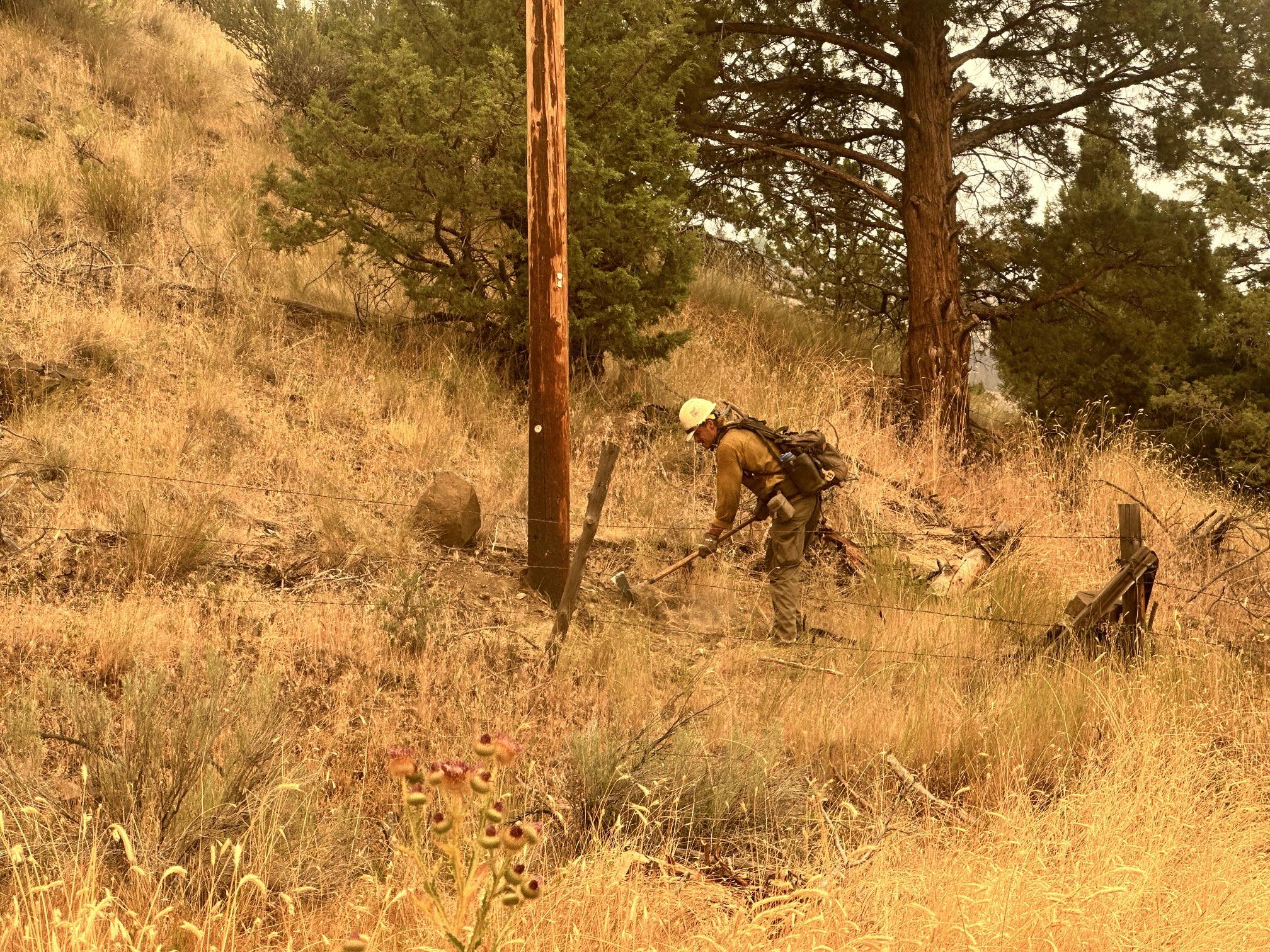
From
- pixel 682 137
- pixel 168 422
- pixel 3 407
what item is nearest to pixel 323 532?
pixel 168 422

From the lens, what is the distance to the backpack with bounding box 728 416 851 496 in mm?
7617

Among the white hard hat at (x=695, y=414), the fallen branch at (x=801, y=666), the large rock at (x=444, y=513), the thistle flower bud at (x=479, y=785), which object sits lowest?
the fallen branch at (x=801, y=666)

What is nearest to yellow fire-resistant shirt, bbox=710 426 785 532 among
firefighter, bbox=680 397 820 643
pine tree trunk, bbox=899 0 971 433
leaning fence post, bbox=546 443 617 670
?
firefighter, bbox=680 397 820 643

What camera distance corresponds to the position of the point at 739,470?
296 inches

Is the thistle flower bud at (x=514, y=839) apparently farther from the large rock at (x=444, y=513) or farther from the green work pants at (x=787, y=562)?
the large rock at (x=444, y=513)

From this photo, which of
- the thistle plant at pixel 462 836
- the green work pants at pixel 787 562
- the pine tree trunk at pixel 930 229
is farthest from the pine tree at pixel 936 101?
the thistle plant at pixel 462 836

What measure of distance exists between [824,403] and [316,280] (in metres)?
5.35

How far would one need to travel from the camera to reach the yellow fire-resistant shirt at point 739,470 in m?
7.46

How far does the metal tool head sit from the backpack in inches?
48.4

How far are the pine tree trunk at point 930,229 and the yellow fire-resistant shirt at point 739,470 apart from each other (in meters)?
5.05

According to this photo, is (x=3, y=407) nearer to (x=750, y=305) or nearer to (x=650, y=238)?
(x=650, y=238)

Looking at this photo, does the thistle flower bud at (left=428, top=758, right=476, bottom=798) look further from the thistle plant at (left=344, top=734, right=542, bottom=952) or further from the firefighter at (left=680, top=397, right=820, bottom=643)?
the firefighter at (left=680, top=397, right=820, bottom=643)

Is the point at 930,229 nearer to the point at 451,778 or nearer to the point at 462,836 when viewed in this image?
the point at 462,836

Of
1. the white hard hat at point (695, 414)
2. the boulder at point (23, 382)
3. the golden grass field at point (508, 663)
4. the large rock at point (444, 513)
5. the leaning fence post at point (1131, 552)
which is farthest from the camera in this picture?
the boulder at point (23, 382)
